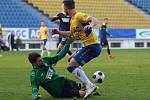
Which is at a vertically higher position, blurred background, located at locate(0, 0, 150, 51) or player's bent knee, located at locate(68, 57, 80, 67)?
player's bent knee, located at locate(68, 57, 80, 67)

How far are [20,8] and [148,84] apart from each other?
103 feet

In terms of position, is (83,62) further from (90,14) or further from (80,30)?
(90,14)

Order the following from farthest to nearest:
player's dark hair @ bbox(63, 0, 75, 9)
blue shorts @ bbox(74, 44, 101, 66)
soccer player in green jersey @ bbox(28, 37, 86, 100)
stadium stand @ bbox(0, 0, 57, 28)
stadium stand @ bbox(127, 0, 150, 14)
→ stadium stand @ bbox(127, 0, 150, 14) < stadium stand @ bbox(0, 0, 57, 28) < blue shorts @ bbox(74, 44, 101, 66) < player's dark hair @ bbox(63, 0, 75, 9) < soccer player in green jersey @ bbox(28, 37, 86, 100)

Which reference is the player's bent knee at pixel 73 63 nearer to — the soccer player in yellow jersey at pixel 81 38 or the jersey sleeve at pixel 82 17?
the soccer player in yellow jersey at pixel 81 38

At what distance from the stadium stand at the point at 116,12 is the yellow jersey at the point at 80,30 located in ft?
118

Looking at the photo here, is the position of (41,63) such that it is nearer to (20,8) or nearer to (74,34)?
(74,34)

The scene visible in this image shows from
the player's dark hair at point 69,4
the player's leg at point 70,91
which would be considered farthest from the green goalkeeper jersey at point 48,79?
the player's dark hair at point 69,4

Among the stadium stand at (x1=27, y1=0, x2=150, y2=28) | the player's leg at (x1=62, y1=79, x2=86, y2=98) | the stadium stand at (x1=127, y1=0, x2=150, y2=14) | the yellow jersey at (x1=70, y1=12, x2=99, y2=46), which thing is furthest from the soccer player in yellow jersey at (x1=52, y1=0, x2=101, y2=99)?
the stadium stand at (x1=127, y1=0, x2=150, y2=14)

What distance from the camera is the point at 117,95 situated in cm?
1007

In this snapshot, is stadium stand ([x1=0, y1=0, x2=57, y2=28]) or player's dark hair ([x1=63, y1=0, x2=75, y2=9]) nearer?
player's dark hair ([x1=63, y1=0, x2=75, y2=9])

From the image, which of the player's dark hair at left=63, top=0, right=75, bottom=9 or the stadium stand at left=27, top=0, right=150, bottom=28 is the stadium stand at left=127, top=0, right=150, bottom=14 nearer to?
the stadium stand at left=27, top=0, right=150, bottom=28

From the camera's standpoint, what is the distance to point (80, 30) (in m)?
9.89

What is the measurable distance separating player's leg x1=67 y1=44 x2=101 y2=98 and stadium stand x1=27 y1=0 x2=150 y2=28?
118 feet

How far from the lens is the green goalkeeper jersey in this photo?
30.7 ft
